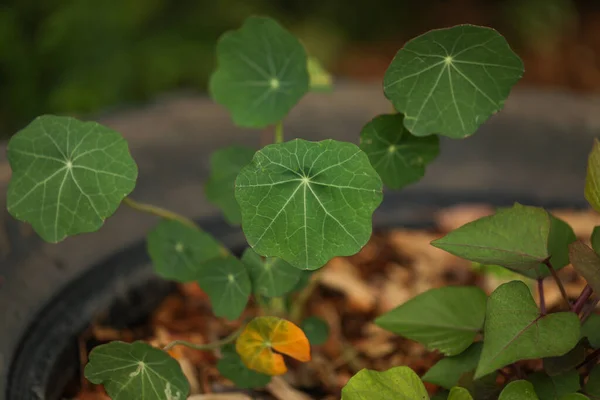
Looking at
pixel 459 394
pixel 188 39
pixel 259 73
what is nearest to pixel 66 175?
pixel 259 73

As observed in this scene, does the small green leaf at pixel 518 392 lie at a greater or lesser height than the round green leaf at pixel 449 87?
lesser

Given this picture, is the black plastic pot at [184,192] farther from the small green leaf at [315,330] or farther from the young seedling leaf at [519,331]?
the young seedling leaf at [519,331]

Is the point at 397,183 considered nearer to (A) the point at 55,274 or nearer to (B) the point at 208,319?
(B) the point at 208,319

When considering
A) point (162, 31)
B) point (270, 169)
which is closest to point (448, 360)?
point (270, 169)

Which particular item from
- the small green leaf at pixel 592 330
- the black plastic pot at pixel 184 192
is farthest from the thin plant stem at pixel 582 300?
the black plastic pot at pixel 184 192

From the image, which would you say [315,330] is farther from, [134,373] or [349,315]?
[134,373]

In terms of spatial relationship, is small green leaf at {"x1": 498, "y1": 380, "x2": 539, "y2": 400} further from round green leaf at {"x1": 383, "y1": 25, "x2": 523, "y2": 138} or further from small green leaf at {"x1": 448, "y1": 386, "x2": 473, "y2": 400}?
round green leaf at {"x1": 383, "y1": 25, "x2": 523, "y2": 138}
